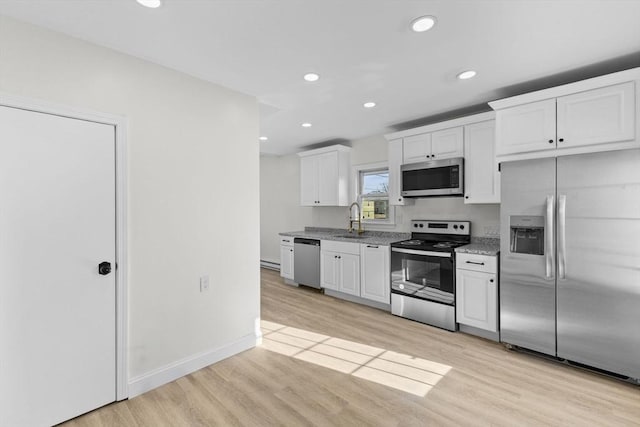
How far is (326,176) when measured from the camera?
5.11 metres

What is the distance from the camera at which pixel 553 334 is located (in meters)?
2.59

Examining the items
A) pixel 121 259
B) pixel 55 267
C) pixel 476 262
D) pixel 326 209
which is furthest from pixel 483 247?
pixel 55 267

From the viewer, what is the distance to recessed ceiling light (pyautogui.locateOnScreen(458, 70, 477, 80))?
255 cm

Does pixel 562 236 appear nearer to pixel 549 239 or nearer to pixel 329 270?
pixel 549 239

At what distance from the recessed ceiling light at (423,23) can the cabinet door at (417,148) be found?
200 centimetres

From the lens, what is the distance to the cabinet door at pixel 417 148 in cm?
380

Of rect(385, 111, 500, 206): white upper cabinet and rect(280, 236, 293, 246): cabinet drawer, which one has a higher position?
rect(385, 111, 500, 206): white upper cabinet

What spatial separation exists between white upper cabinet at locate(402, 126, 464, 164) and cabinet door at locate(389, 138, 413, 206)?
91 millimetres

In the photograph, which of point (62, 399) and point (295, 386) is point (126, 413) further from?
point (295, 386)

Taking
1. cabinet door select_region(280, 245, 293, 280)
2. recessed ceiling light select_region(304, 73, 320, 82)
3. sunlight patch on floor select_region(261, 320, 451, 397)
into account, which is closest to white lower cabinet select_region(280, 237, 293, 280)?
cabinet door select_region(280, 245, 293, 280)

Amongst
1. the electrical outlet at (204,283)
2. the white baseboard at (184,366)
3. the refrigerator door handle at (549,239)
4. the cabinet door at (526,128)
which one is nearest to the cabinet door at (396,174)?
the cabinet door at (526,128)

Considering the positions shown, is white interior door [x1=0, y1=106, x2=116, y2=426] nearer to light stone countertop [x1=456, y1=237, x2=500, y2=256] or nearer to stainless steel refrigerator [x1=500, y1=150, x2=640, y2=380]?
light stone countertop [x1=456, y1=237, x2=500, y2=256]

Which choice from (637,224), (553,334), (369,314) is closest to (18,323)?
(369,314)

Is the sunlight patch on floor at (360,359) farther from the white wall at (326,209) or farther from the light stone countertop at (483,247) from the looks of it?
the white wall at (326,209)
